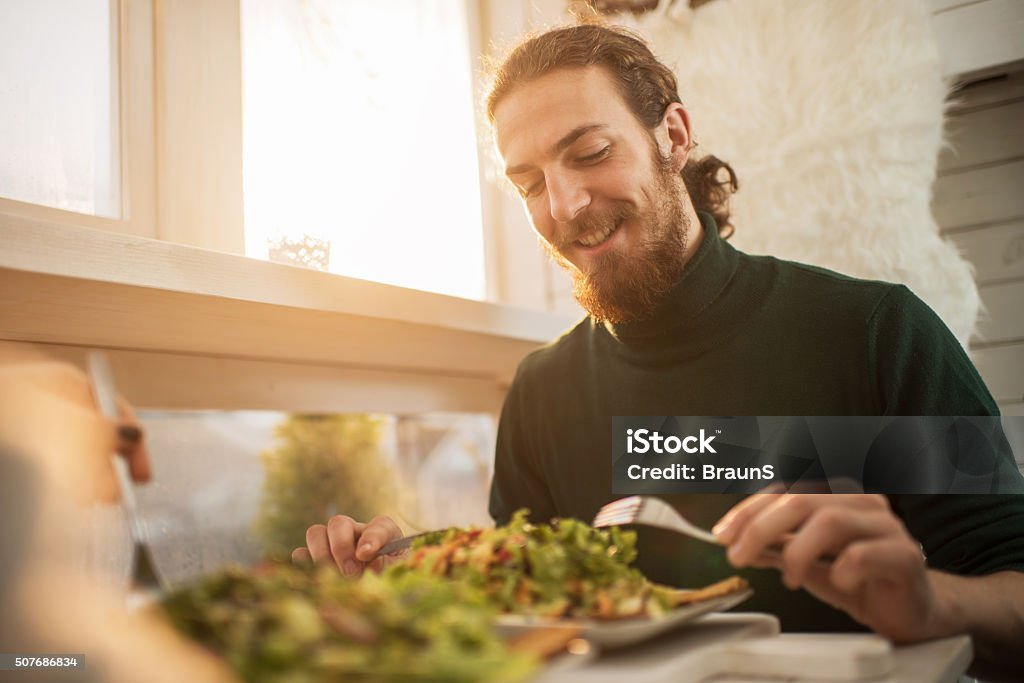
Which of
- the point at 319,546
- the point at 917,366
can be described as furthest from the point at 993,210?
the point at 319,546

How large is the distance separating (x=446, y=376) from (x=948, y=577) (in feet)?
3.28

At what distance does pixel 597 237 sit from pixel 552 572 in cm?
61

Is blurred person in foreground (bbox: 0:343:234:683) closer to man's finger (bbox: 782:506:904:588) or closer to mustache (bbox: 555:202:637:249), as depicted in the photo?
man's finger (bbox: 782:506:904:588)

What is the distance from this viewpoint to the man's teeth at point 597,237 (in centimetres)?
116

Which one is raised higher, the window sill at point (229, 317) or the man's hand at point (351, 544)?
the window sill at point (229, 317)

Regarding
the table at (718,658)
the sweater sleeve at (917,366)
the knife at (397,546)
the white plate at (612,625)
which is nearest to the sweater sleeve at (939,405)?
the sweater sleeve at (917,366)

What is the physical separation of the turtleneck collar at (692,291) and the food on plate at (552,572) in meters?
0.46

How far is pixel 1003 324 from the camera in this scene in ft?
4.19

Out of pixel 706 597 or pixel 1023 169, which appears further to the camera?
pixel 1023 169

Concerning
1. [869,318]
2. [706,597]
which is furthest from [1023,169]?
[706,597]

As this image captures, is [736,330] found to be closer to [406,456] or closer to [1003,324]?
[1003,324]

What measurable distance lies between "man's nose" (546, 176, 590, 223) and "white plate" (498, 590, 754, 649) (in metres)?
0.60

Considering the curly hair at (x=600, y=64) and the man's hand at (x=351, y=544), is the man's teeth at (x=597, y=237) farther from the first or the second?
the man's hand at (x=351, y=544)

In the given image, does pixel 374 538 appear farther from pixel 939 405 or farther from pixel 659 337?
pixel 939 405
